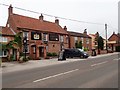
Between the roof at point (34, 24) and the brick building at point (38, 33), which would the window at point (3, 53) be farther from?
the roof at point (34, 24)

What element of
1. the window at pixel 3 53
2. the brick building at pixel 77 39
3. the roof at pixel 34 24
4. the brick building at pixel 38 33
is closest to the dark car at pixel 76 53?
the brick building at pixel 38 33

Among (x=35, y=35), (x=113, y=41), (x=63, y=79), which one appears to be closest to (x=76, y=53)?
(x=35, y=35)

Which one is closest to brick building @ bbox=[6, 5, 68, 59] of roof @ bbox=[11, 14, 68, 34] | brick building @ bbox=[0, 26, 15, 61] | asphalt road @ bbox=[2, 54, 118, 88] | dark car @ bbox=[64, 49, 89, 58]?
roof @ bbox=[11, 14, 68, 34]

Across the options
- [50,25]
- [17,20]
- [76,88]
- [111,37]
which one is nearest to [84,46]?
[50,25]

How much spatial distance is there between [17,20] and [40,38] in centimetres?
555

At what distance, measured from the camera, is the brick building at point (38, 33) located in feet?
150

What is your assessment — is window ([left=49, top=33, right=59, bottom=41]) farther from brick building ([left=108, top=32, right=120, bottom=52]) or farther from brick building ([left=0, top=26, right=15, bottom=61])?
brick building ([left=108, top=32, right=120, bottom=52])

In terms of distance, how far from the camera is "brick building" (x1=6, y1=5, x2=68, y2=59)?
4581 centimetres

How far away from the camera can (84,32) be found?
8094 centimetres

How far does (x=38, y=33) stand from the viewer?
49875mm

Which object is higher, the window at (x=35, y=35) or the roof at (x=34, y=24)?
the roof at (x=34, y=24)

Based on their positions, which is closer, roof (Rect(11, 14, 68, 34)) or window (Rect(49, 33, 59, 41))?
roof (Rect(11, 14, 68, 34))

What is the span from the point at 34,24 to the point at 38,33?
298 cm

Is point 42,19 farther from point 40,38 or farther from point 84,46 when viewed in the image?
point 84,46
